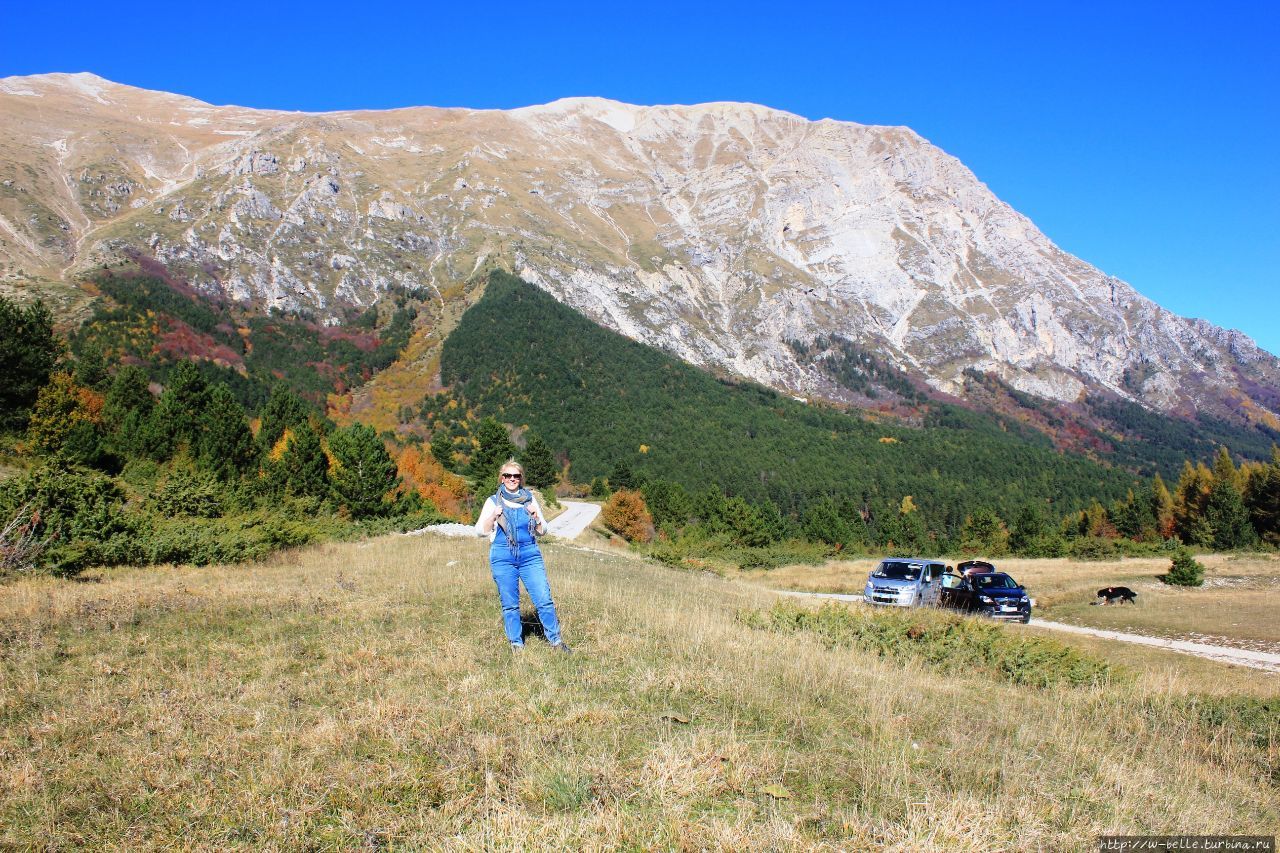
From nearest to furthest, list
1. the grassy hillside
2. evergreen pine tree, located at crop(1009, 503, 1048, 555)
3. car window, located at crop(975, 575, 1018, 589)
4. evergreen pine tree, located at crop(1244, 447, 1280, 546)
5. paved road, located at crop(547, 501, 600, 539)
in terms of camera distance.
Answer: car window, located at crop(975, 575, 1018, 589)
paved road, located at crop(547, 501, 600, 539)
evergreen pine tree, located at crop(1244, 447, 1280, 546)
evergreen pine tree, located at crop(1009, 503, 1048, 555)
the grassy hillside

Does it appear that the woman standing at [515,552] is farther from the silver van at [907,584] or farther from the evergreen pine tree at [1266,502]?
the evergreen pine tree at [1266,502]

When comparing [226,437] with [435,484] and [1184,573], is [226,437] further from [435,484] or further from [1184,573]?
[1184,573]

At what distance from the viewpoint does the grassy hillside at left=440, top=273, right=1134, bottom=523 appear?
120 metres

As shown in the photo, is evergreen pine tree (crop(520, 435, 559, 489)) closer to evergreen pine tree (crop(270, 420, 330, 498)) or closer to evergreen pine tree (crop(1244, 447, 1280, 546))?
evergreen pine tree (crop(270, 420, 330, 498))

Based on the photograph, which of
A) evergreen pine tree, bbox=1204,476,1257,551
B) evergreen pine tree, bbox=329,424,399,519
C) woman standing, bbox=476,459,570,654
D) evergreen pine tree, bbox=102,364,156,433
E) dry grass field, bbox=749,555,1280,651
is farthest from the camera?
evergreen pine tree, bbox=1204,476,1257,551

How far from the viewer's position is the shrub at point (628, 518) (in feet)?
195

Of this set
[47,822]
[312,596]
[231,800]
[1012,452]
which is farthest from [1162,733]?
[1012,452]

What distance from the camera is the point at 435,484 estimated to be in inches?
2547

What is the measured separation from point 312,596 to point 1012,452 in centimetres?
18644

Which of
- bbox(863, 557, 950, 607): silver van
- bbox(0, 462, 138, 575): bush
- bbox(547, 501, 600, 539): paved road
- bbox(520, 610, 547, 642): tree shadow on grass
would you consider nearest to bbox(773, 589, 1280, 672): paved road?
bbox(863, 557, 950, 607): silver van

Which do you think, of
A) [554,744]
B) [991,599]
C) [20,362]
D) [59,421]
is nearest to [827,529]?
[991,599]

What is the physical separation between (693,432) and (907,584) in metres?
113

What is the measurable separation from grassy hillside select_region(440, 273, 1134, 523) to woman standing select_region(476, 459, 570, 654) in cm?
10240

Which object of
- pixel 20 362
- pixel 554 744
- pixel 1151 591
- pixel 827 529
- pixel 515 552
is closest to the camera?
pixel 554 744
